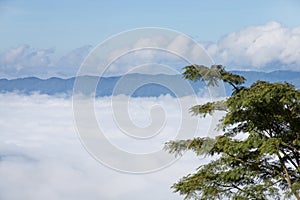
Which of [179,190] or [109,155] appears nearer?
[179,190]

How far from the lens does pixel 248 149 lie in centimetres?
671

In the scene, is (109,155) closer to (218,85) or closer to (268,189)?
(218,85)

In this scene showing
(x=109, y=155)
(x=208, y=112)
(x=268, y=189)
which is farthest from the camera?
(x=109, y=155)

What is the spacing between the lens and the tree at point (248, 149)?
6598mm

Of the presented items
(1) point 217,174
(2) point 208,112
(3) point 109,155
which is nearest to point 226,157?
(1) point 217,174

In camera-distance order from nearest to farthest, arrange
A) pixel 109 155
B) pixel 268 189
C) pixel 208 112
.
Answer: pixel 268 189 → pixel 208 112 → pixel 109 155

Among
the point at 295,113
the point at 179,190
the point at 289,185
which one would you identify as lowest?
the point at 289,185

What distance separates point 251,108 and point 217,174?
103 cm

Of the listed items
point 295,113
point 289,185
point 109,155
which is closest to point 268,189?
point 289,185

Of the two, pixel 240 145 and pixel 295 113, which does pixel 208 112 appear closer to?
pixel 240 145

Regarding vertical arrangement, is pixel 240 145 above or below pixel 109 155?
below

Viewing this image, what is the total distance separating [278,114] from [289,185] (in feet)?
3.25

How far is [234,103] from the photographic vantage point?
21.7 feet

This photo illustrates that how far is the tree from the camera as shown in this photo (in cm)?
660
